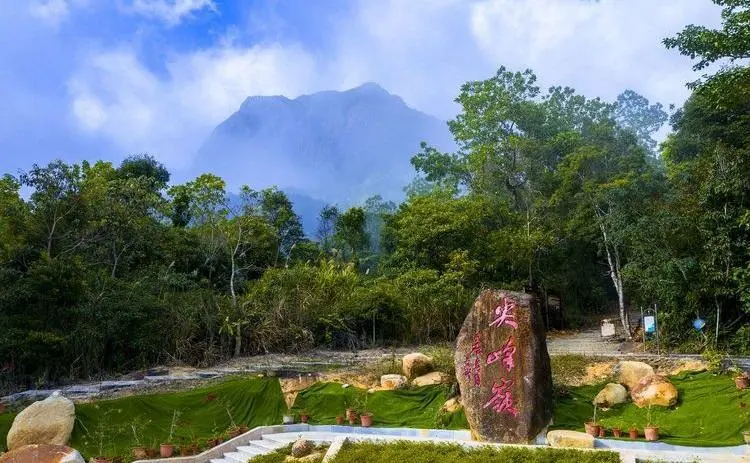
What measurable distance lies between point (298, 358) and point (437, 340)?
4.28 metres

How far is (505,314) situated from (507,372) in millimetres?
728

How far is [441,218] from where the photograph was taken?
16.5 m

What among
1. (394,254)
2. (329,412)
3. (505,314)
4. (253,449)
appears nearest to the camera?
(505,314)

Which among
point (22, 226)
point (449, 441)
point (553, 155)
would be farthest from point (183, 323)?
point (553, 155)

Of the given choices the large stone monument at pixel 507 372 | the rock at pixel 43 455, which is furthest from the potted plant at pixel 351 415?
the rock at pixel 43 455

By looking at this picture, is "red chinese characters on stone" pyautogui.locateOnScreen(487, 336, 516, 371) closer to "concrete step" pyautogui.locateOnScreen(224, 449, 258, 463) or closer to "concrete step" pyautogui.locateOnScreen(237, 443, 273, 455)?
"concrete step" pyautogui.locateOnScreen(237, 443, 273, 455)

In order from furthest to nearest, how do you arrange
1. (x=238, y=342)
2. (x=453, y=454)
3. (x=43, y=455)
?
(x=238, y=342), (x=453, y=454), (x=43, y=455)

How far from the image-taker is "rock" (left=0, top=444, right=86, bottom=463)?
6.13 meters

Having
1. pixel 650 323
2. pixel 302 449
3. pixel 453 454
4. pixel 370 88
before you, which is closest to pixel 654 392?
pixel 650 323

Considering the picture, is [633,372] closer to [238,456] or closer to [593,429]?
[593,429]

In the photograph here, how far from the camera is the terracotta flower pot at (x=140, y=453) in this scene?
736cm

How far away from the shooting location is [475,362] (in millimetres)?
7324

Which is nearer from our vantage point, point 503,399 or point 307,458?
point 503,399

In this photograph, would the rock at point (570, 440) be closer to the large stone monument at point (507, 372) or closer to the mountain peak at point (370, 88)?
the large stone monument at point (507, 372)
